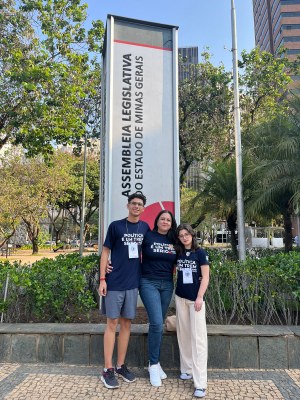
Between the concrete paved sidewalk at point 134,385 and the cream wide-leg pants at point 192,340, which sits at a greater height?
the cream wide-leg pants at point 192,340

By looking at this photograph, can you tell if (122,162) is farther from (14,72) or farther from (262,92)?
(262,92)

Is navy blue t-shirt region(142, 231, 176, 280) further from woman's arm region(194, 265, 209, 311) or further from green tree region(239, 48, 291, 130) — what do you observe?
green tree region(239, 48, 291, 130)

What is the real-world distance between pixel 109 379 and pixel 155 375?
1.46 ft

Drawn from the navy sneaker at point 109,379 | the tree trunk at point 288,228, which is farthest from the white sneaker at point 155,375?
the tree trunk at point 288,228

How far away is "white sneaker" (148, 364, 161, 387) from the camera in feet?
11.4

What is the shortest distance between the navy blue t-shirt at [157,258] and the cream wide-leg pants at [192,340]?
12.0 inches

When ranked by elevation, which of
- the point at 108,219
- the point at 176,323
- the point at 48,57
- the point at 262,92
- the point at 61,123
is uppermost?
the point at 262,92

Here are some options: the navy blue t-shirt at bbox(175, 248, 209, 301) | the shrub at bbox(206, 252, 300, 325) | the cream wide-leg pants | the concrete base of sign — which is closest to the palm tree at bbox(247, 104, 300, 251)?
the shrub at bbox(206, 252, 300, 325)

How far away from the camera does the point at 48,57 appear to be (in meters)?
10.0

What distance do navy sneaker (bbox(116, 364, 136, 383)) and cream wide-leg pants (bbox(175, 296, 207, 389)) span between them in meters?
0.50

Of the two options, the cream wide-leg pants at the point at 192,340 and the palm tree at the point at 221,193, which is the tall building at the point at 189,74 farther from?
the cream wide-leg pants at the point at 192,340

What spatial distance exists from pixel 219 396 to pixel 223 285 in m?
1.71

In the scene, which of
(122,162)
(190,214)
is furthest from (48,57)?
(190,214)

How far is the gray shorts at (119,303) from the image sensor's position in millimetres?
3514
